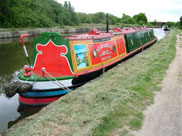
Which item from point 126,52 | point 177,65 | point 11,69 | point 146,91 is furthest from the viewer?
point 126,52

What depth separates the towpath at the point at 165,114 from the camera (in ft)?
11.6

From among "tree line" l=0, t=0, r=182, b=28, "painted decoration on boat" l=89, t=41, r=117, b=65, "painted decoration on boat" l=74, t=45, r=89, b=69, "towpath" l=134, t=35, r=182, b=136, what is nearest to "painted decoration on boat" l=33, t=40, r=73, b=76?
"painted decoration on boat" l=74, t=45, r=89, b=69

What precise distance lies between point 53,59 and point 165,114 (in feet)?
14.4

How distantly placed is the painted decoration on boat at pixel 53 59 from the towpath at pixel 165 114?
3.52 metres


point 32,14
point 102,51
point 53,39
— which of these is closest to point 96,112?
point 53,39

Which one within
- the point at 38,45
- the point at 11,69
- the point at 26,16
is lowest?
the point at 11,69

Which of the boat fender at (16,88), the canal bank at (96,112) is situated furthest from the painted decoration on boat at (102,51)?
the boat fender at (16,88)

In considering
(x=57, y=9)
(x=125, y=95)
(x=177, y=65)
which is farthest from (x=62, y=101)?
(x=57, y=9)

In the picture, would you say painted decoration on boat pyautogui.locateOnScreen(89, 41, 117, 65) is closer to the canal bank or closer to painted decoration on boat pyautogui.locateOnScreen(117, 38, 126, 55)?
painted decoration on boat pyautogui.locateOnScreen(117, 38, 126, 55)

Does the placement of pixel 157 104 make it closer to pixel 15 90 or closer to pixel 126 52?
pixel 15 90

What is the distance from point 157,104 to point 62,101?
2.54m

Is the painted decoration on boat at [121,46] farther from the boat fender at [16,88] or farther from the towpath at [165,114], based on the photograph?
the boat fender at [16,88]

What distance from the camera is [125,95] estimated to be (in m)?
5.04

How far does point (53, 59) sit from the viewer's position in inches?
276
